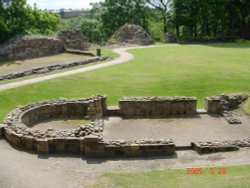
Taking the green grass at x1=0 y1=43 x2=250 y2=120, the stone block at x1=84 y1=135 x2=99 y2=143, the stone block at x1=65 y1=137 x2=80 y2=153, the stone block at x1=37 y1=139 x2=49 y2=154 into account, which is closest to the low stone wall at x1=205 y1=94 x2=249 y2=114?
the green grass at x1=0 y1=43 x2=250 y2=120

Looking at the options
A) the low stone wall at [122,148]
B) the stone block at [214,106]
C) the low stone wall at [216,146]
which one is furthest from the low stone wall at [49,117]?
the stone block at [214,106]

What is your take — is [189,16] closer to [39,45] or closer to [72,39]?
[72,39]

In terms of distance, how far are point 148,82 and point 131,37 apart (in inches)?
1045

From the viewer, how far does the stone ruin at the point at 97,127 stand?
15008mm

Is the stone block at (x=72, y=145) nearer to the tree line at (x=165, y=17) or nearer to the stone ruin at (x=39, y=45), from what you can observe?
the stone ruin at (x=39, y=45)

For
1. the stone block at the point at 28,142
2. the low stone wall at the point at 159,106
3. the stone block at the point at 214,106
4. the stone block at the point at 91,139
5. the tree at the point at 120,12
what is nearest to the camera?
the stone block at the point at 91,139

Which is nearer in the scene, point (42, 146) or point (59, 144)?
point (42, 146)

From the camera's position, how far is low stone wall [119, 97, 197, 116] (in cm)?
2095

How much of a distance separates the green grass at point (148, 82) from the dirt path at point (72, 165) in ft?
21.7

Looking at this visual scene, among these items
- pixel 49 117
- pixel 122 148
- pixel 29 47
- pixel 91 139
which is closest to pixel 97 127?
pixel 91 139

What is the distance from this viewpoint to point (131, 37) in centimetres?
5181

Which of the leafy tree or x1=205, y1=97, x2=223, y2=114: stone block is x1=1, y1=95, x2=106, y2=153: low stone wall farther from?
the leafy tree

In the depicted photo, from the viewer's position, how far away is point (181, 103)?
21.1 m
